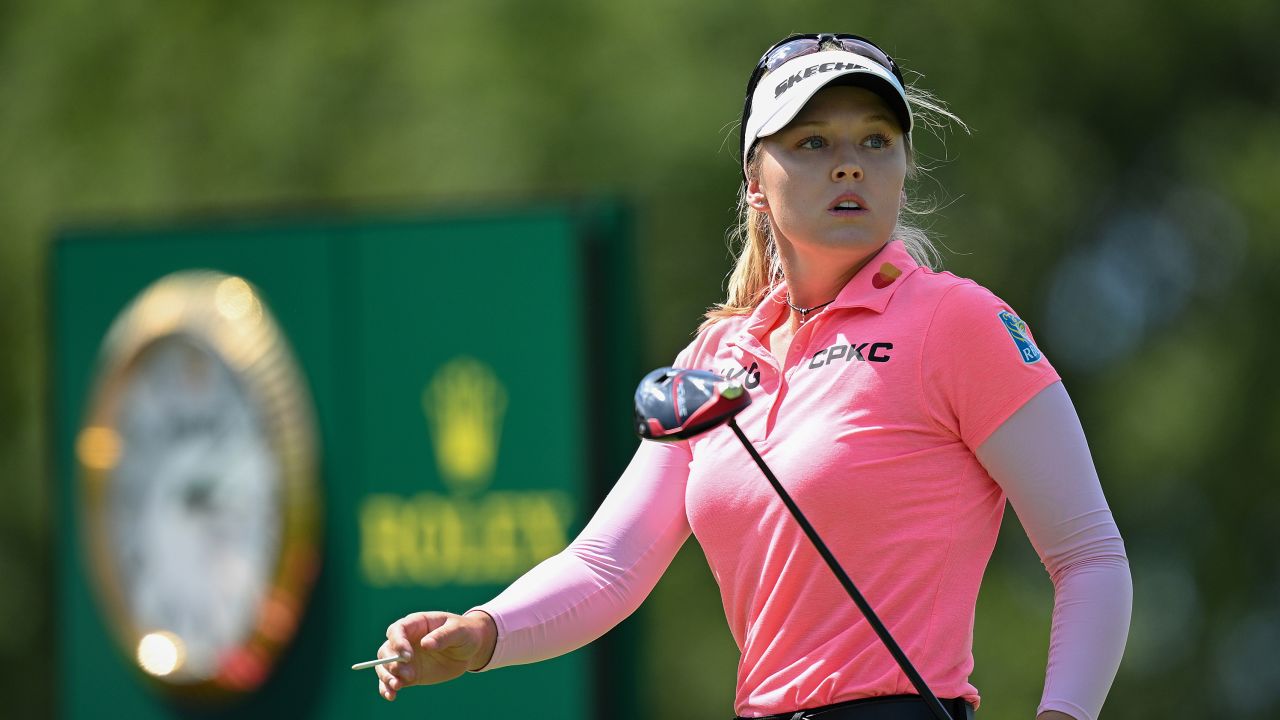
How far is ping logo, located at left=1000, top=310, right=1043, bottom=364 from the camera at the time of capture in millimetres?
2604

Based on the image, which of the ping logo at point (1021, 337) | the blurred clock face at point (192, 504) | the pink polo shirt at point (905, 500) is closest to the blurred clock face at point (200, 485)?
the blurred clock face at point (192, 504)

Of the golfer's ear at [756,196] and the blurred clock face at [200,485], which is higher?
the golfer's ear at [756,196]

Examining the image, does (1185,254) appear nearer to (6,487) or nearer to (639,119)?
(639,119)

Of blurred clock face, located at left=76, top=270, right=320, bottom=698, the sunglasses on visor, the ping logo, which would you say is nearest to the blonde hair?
the sunglasses on visor

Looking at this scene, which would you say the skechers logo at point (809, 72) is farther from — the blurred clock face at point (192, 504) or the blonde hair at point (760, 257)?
the blurred clock face at point (192, 504)

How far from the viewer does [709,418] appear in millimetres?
2662

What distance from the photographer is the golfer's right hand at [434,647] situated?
2824 mm

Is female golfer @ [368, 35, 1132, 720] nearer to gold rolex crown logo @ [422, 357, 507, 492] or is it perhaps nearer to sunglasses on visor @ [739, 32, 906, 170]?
sunglasses on visor @ [739, 32, 906, 170]

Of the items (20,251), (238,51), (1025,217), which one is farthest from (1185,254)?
(20,251)

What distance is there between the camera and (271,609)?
6699 mm

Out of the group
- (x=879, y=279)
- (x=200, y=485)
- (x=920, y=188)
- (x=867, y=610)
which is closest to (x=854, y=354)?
(x=879, y=279)

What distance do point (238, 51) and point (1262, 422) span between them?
6.65m

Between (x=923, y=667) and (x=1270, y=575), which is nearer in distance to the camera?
(x=923, y=667)

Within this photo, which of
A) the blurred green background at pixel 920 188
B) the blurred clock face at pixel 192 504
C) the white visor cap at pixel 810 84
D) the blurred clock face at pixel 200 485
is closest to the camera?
the white visor cap at pixel 810 84
